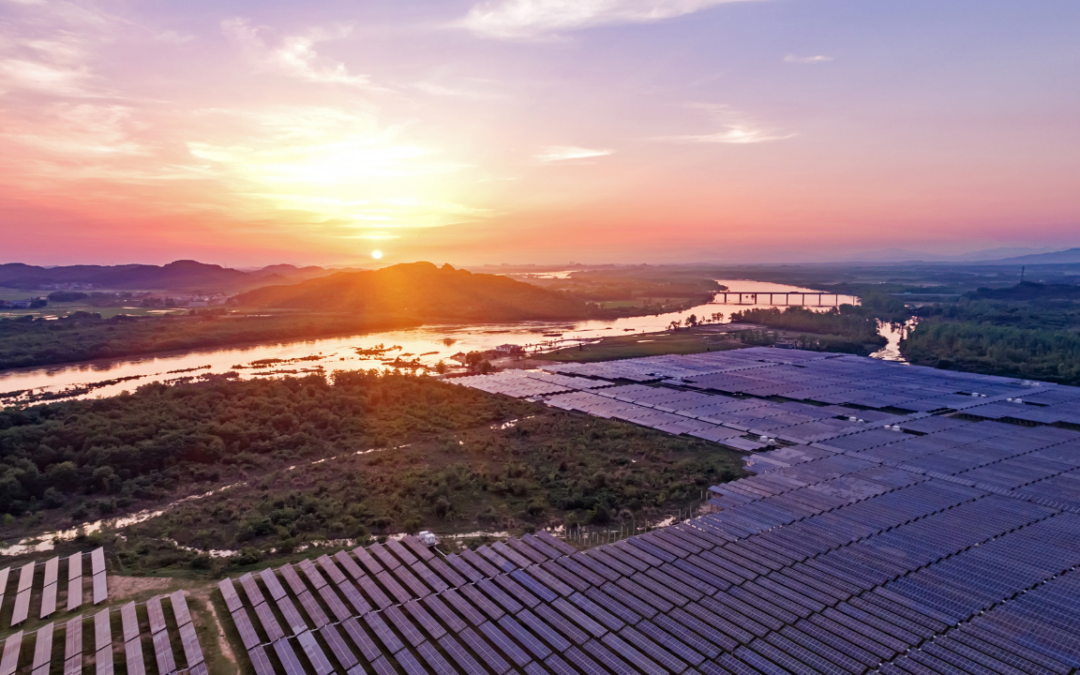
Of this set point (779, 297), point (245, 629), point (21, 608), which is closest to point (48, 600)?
point (21, 608)

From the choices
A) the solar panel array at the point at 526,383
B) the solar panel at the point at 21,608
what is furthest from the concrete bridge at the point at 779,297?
the solar panel at the point at 21,608

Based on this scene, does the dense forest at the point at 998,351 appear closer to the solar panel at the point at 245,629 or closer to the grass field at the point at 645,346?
the grass field at the point at 645,346

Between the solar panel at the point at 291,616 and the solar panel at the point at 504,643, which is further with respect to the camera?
the solar panel at the point at 291,616

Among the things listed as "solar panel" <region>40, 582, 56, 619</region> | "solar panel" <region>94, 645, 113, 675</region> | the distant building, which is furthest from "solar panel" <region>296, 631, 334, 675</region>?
the distant building

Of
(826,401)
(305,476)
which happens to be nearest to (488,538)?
(305,476)

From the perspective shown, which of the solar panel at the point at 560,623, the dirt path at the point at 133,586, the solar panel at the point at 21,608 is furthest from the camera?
the dirt path at the point at 133,586

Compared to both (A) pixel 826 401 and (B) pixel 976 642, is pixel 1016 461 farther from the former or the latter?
(B) pixel 976 642

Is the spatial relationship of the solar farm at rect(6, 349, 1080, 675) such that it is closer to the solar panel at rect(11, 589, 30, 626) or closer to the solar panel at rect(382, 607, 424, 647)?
the solar panel at rect(382, 607, 424, 647)
